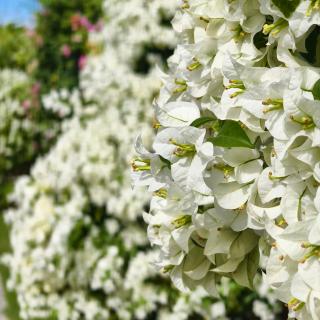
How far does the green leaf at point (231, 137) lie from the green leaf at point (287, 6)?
0.79 ft

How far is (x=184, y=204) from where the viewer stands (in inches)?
51.6

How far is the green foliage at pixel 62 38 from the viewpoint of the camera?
8750 millimetres

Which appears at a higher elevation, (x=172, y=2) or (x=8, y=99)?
(x=172, y=2)

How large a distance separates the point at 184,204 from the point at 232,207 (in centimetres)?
13

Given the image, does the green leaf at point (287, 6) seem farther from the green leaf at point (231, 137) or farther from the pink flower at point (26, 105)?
the pink flower at point (26, 105)

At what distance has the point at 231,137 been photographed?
122 centimetres

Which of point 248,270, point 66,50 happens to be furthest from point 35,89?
point 248,270

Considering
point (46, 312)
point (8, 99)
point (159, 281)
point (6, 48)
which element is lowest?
point (6, 48)

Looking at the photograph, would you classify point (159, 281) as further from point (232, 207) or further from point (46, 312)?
point (232, 207)

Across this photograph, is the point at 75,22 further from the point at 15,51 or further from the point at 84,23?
the point at 15,51

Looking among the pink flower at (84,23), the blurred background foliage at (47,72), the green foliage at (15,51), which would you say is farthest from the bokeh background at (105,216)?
the green foliage at (15,51)

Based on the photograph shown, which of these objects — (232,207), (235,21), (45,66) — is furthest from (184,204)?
(45,66)

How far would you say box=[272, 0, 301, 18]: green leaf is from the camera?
1.14 meters

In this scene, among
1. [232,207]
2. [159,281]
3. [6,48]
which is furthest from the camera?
[6,48]
